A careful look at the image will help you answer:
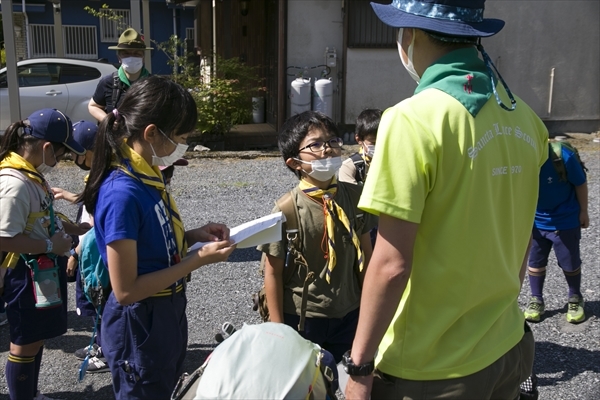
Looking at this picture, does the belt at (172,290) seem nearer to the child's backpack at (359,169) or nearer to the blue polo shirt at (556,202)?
the child's backpack at (359,169)

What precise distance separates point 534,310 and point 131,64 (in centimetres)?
376

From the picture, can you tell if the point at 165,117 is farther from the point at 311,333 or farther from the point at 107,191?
the point at 311,333

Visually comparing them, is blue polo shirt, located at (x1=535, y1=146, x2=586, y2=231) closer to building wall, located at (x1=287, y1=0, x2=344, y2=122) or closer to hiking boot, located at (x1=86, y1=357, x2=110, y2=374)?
hiking boot, located at (x1=86, y1=357, x2=110, y2=374)

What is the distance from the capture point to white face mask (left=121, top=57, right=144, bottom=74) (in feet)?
18.2

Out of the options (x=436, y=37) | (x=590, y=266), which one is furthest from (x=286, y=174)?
(x=436, y=37)

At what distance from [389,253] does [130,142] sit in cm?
117

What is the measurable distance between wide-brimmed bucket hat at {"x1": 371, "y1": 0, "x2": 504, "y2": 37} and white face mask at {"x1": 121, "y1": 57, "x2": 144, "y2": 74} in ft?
13.5

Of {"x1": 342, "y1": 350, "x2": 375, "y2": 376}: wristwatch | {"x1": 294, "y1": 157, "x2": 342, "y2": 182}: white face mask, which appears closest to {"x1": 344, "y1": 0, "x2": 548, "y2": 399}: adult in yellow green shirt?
{"x1": 342, "y1": 350, "x2": 375, "y2": 376}: wristwatch

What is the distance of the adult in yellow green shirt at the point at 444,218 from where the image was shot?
5.53 feet

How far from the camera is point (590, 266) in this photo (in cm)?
582

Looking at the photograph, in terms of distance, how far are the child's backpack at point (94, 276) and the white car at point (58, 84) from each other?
8992 millimetres

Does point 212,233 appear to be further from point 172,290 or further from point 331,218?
point 331,218

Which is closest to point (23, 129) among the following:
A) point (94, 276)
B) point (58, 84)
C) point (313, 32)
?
point (94, 276)

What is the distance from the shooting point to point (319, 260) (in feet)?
9.95
